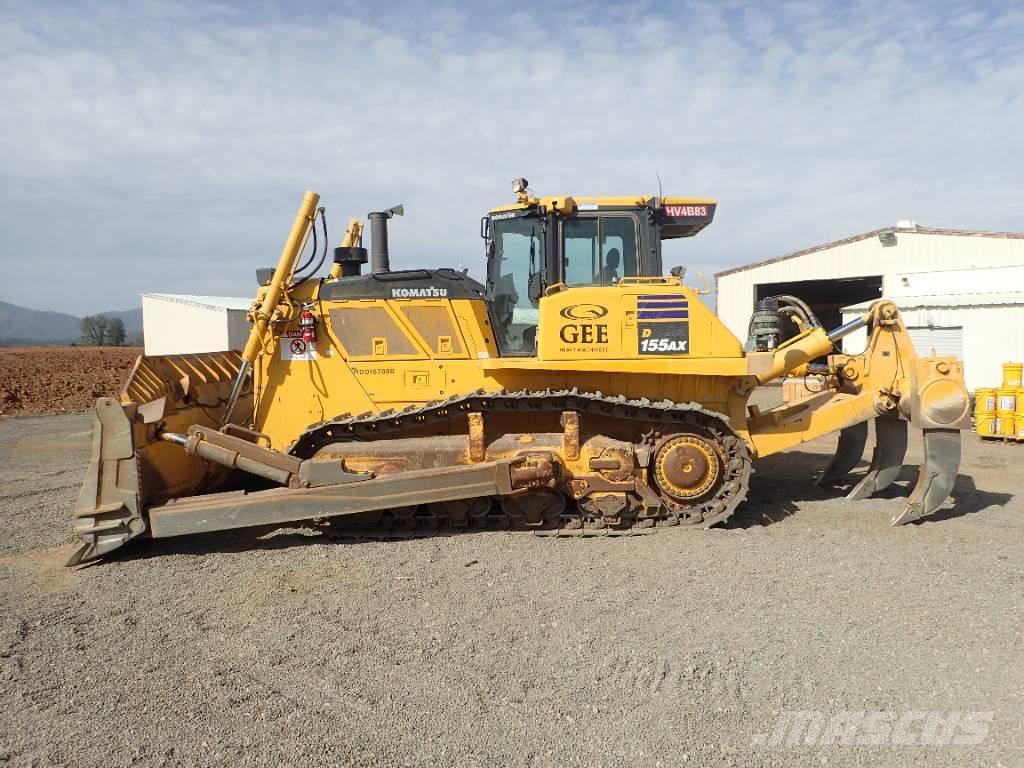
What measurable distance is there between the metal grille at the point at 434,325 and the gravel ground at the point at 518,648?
175 centimetres

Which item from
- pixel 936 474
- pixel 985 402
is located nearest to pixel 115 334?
pixel 985 402

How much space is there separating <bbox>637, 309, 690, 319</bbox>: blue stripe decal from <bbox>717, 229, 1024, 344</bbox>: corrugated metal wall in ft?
48.9

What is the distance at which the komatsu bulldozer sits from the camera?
19.7 ft

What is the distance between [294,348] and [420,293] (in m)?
1.29

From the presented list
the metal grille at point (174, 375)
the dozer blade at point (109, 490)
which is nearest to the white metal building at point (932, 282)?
the metal grille at point (174, 375)

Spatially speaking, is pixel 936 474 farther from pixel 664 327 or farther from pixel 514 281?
pixel 514 281

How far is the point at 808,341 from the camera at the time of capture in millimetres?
6906

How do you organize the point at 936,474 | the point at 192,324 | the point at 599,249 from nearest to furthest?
1. the point at 936,474
2. the point at 599,249
3. the point at 192,324

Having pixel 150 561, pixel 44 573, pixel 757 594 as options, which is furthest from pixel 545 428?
pixel 44 573

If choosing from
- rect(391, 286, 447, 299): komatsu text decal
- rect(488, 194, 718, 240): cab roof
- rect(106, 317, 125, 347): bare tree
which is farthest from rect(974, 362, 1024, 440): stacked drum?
rect(106, 317, 125, 347): bare tree

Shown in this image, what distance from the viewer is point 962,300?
17.2 meters

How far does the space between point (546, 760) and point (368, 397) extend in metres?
4.15

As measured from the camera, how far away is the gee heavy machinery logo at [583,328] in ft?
20.5

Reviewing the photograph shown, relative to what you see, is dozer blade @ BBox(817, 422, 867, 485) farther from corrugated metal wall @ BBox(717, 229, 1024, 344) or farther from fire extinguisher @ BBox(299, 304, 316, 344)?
corrugated metal wall @ BBox(717, 229, 1024, 344)
